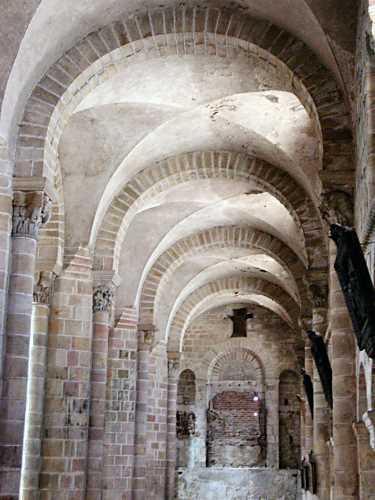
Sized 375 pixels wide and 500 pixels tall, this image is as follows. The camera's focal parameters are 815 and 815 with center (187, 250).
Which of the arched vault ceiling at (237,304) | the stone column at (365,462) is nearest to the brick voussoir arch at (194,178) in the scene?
the stone column at (365,462)

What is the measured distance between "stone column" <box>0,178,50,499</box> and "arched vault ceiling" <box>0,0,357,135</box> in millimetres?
898

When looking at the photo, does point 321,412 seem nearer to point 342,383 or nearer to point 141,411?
point 342,383

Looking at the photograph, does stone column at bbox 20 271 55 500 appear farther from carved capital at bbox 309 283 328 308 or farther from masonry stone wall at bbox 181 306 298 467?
masonry stone wall at bbox 181 306 298 467

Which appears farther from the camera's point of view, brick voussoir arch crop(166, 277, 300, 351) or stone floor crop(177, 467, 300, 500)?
stone floor crop(177, 467, 300, 500)

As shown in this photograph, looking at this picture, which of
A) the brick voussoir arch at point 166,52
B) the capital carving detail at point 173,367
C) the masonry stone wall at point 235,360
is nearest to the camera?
the brick voussoir arch at point 166,52

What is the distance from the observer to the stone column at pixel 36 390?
1192 cm

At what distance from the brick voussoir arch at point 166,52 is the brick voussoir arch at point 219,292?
42.7ft

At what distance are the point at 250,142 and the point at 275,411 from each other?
14.2 m

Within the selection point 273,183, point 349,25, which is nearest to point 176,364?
point 273,183

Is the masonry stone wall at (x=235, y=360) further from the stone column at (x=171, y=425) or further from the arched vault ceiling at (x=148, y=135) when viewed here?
the arched vault ceiling at (x=148, y=135)

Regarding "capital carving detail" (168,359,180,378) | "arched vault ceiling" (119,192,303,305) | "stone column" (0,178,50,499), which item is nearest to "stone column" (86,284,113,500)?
"arched vault ceiling" (119,192,303,305)

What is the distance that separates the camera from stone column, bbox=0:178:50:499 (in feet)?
28.7

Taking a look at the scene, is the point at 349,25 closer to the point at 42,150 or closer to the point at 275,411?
the point at 42,150

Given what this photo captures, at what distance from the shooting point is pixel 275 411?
85.7 feet
